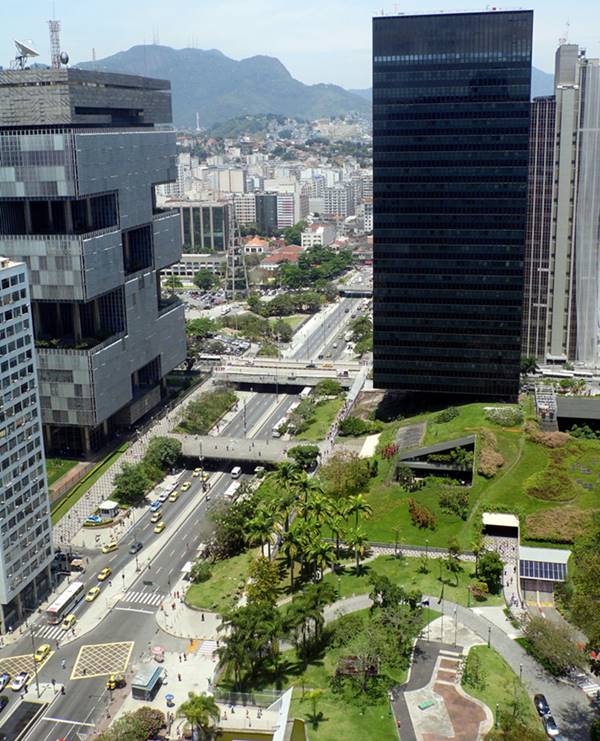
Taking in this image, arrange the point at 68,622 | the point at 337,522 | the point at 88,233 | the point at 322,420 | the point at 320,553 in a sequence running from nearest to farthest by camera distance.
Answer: the point at 320,553 → the point at 68,622 → the point at 337,522 → the point at 88,233 → the point at 322,420

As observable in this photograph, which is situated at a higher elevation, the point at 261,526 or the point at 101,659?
the point at 261,526

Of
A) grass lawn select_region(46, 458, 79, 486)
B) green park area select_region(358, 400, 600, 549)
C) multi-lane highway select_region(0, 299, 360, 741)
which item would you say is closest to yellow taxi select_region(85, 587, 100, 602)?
multi-lane highway select_region(0, 299, 360, 741)

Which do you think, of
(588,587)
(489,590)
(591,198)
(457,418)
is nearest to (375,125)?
(457,418)

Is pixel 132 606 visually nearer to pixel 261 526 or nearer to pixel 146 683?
pixel 261 526

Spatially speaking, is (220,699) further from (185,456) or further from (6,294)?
(185,456)

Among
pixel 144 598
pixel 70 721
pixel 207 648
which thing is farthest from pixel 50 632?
pixel 207 648
